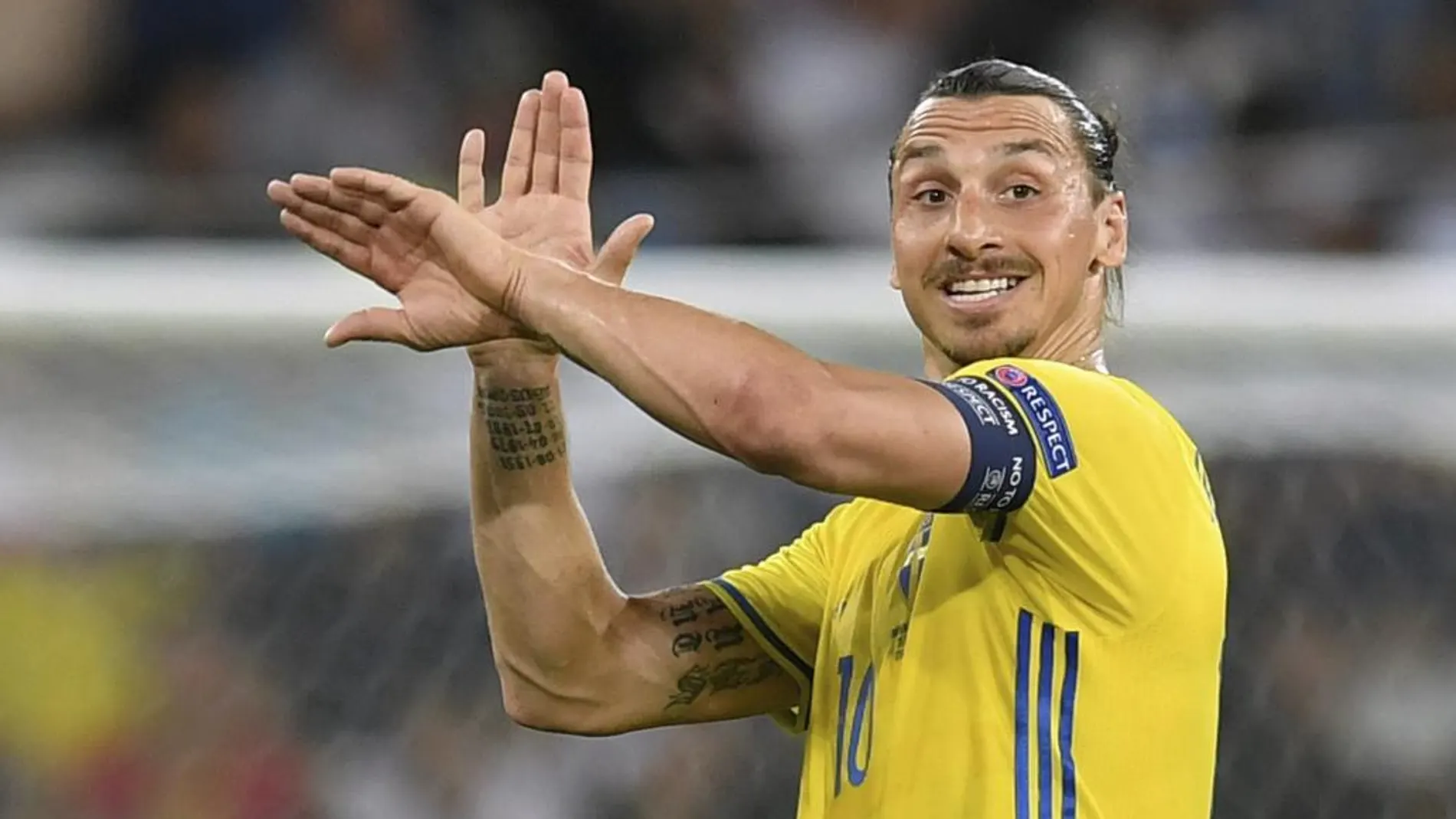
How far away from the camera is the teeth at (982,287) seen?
2.06 meters

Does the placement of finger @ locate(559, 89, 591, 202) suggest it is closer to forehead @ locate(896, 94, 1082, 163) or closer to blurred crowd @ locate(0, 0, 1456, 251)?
forehead @ locate(896, 94, 1082, 163)

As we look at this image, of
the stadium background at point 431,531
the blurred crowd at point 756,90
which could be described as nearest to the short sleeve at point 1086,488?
the stadium background at point 431,531

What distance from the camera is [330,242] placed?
194 cm

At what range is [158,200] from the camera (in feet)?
12.6

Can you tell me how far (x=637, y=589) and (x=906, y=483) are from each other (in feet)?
5.35

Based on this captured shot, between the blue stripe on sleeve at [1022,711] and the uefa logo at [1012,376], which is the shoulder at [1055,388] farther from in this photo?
the blue stripe on sleeve at [1022,711]

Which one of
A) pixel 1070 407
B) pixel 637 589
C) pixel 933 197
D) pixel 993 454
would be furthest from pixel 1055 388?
pixel 637 589

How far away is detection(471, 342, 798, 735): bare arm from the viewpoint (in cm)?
225

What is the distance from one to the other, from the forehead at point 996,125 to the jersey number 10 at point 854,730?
51 cm

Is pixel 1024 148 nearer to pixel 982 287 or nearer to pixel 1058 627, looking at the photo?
pixel 982 287

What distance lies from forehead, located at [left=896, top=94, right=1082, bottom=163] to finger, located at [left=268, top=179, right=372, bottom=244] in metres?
0.56

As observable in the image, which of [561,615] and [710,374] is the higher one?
[710,374]

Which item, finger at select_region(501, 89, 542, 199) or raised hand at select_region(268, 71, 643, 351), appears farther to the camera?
finger at select_region(501, 89, 542, 199)

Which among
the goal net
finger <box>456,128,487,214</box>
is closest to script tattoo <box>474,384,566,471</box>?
finger <box>456,128,487,214</box>
